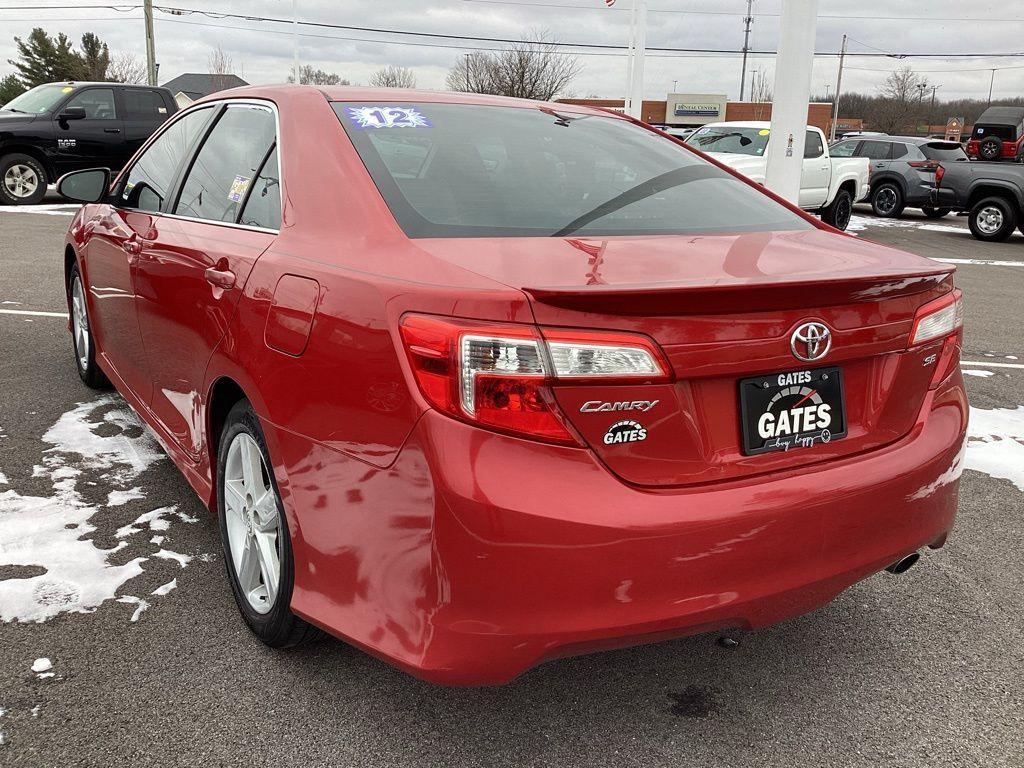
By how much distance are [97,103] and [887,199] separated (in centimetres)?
1611

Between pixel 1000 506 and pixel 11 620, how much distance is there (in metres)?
3.71

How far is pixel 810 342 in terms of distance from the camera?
1987 millimetres

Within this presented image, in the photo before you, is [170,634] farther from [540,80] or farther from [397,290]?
[540,80]

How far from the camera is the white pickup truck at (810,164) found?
1477 centimetres

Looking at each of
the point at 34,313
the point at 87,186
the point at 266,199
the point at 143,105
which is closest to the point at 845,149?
the point at 143,105

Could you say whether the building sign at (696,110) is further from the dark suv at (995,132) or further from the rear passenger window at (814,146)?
the rear passenger window at (814,146)

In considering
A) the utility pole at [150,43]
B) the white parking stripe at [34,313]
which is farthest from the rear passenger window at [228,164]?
the utility pole at [150,43]

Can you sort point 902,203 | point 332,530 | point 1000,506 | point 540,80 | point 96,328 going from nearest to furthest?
point 332,530
point 1000,506
point 96,328
point 902,203
point 540,80

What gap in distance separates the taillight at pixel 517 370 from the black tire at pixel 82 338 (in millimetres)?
3562

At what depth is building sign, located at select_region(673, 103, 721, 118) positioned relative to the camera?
3115 inches

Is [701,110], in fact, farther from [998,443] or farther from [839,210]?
[998,443]

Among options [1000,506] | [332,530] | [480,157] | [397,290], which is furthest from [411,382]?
[1000,506]

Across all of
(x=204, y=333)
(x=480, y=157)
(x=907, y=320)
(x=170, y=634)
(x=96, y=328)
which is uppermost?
(x=480, y=157)

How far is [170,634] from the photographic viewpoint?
2.67m
